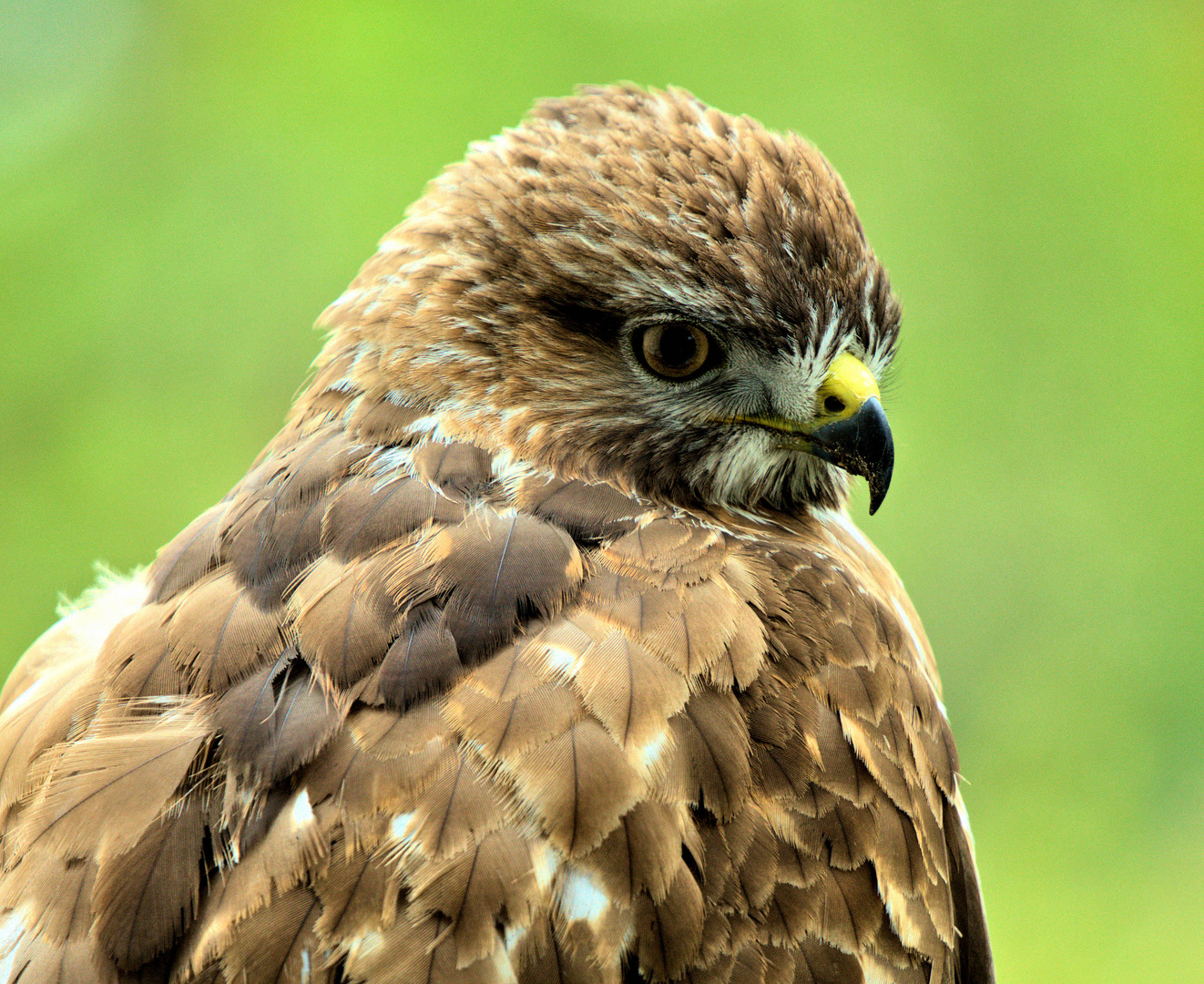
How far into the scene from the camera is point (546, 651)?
7.21ft

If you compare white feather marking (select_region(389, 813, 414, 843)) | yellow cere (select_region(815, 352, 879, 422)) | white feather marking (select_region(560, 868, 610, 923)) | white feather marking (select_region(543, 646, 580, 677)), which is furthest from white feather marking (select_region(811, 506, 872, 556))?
white feather marking (select_region(389, 813, 414, 843))

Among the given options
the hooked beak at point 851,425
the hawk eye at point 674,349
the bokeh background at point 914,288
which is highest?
the hawk eye at point 674,349

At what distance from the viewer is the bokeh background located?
5.50 m

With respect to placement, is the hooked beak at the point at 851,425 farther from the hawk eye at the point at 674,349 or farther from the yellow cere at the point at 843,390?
the hawk eye at the point at 674,349

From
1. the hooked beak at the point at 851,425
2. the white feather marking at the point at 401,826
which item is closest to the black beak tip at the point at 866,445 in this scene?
the hooked beak at the point at 851,425

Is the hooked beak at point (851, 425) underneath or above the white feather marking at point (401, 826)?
above

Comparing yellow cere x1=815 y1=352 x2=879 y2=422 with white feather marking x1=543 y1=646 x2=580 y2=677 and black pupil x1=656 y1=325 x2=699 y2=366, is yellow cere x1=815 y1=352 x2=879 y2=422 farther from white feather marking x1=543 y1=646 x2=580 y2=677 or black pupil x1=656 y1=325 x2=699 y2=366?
white feather marking x1=543 y1=646 x2=580 y2=677

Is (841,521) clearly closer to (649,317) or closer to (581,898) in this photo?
(649,317)

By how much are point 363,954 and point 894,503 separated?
14.8 feet

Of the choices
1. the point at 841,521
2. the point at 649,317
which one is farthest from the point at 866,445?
the point at 649,317

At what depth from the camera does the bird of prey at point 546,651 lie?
2.02 m

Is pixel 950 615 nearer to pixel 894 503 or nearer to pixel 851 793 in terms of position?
pixel 894 503

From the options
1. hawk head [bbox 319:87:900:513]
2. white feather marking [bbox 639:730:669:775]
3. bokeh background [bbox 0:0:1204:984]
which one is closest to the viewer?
white feather marking [bbox 639:730:669:775]

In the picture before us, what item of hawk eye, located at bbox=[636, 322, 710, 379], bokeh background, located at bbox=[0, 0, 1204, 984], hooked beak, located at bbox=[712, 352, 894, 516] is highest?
Result: hawk eye, located at bbox=[636, 322, 710, 379]
